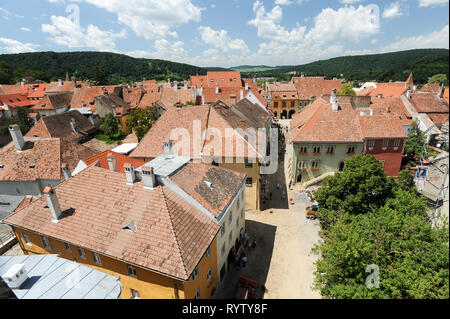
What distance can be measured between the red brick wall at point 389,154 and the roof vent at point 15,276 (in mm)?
38321

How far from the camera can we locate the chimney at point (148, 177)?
686 inches

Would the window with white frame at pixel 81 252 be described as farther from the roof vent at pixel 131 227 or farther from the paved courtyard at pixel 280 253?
the paved courtyard at pixel 280 253

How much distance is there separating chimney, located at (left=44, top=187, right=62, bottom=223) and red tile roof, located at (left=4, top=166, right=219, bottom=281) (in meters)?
0.40

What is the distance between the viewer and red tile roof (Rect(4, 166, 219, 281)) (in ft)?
48.3

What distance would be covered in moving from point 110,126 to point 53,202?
41497 millimetres

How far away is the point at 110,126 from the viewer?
54.4m

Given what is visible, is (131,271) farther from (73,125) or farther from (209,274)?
(73,125)

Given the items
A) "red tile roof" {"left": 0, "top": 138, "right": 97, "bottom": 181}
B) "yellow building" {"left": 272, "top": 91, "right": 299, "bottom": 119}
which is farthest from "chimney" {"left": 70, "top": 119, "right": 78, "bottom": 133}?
"yellow building" {"left": 272, "top": 91, "right": 299, "bottom": 119}

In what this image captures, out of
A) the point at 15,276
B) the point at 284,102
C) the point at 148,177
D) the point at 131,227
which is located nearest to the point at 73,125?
the point at 148,177

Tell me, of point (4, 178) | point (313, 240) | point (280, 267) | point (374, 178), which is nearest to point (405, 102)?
point (374, 178)

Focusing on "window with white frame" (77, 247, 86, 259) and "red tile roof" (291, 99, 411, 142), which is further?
→ "red tile roof" (291, 99, 411, 142)

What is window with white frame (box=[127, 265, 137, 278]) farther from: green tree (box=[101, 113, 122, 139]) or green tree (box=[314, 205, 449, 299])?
green tree (box=[101, 113, 122, 139])
